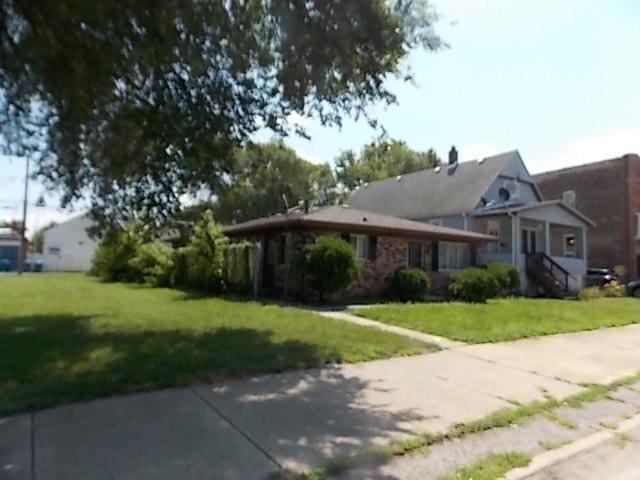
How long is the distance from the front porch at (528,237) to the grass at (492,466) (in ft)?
62.9

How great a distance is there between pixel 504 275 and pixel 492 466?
16.3 m

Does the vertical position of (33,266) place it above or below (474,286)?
below

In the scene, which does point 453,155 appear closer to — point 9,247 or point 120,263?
point 120,263

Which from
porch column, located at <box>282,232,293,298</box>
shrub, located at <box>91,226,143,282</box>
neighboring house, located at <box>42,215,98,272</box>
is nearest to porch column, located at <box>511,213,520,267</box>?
porch column, located at <box>282,232,293,298</box>

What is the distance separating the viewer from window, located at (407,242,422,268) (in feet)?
61.6

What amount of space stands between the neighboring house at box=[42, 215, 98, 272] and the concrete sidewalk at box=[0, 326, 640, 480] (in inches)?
1938

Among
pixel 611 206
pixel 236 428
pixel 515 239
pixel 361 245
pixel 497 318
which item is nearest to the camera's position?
pixel 236 428

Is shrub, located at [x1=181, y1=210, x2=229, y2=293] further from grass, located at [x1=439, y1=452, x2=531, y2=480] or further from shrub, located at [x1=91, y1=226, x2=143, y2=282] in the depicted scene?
grass, located at [x1=439, y1=452, x2=531, y2=480]

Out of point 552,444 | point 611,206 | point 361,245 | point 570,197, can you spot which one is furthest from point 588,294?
point 552,444

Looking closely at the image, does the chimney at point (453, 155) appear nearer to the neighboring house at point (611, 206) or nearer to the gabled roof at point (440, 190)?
the gabled roof at point (440, 190)

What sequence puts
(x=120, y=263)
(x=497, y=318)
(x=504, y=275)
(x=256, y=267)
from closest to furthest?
(x=497, y=318) < (x=256, y=267) < (x=504, y=275) < (x=120, y=263)

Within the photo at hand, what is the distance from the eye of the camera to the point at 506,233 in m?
25.7

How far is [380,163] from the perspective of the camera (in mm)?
48812

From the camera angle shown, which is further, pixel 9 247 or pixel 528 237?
pixel 9 247
